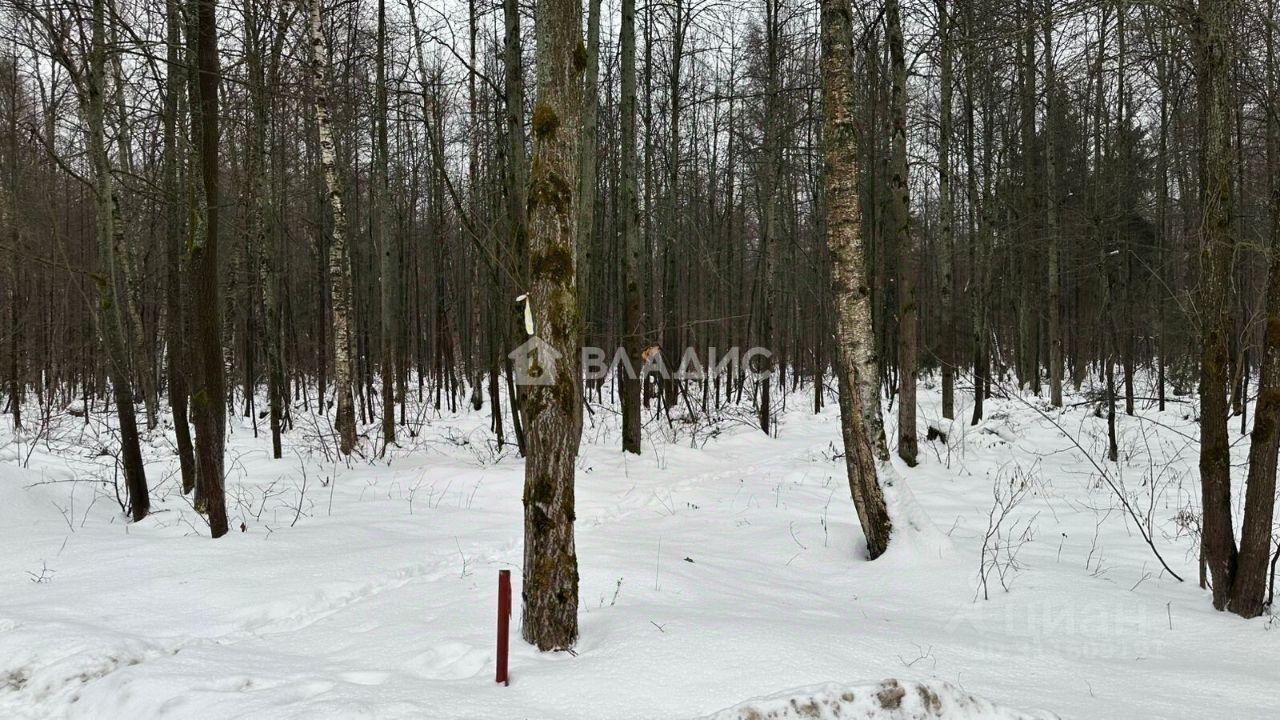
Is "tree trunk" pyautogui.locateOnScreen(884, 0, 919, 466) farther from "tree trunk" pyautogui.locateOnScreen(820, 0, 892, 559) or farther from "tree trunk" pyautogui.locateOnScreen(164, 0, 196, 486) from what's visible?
"tree trunk" pyautogui.locateOnScreen(164, 0, 196, 486)

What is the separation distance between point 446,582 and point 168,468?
26.4 feet

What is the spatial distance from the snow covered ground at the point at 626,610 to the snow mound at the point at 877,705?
0.03 ft

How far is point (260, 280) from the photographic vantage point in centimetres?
1491

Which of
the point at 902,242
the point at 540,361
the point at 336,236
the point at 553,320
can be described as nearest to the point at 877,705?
the point at 540,361

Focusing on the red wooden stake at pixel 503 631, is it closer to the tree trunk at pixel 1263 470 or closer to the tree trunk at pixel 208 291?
the tree trunk at pixel 208 291

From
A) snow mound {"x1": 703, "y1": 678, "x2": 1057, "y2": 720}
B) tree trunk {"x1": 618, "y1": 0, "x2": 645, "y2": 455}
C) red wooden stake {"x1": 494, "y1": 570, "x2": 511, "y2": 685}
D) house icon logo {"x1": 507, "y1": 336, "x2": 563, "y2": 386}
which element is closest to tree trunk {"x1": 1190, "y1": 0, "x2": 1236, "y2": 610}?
snow mound {"x1": 703, "y1": 678, "x2": 1057, "y2": 720}

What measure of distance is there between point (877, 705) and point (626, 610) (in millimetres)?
1608

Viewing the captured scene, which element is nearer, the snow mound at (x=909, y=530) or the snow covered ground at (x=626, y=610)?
the snow covered ground at (x=626, y=610)

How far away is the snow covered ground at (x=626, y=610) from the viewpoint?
3180 millimetres

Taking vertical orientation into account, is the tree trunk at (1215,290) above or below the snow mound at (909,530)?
above

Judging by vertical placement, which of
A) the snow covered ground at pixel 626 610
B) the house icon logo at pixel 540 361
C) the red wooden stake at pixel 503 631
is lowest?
the snow covered ground at pixel 626 610

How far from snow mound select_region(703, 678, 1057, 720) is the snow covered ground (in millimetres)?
10

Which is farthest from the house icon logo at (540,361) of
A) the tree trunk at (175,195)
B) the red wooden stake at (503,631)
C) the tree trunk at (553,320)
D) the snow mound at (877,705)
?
the tree trunk at (175,195)

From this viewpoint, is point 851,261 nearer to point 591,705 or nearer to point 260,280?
point 591,705
